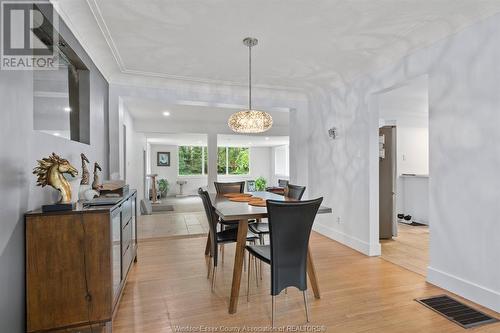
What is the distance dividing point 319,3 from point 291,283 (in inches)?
82.6

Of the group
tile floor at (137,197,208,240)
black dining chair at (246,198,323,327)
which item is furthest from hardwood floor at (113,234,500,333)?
tile floor at (137,197,208,240)

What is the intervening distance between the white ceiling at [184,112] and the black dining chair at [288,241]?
11.1ft

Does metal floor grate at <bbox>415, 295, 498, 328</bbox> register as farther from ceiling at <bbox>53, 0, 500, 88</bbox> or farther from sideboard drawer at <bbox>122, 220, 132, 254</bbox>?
sideboard drawer at <bbox>122, 220, 132, 254</bbox>

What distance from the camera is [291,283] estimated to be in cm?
196

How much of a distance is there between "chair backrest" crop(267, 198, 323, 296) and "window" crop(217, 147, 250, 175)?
10785 millimetres

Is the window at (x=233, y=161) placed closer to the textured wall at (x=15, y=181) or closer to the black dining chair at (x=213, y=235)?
the black dining chair at (x=213, y=235)

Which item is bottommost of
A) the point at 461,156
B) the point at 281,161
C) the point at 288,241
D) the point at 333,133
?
the point at 288,241

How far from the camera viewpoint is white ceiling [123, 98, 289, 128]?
5.24 metres

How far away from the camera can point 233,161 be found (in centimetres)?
1305

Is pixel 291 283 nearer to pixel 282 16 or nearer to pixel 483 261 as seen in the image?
pixel 483 261

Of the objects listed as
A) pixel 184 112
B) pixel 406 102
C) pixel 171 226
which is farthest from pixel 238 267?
pixel 184 112

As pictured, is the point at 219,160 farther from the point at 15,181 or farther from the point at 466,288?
the point at 15,181

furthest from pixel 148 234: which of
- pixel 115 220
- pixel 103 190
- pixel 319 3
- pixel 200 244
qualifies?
pixel 319 3

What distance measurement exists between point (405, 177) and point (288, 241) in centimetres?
458
